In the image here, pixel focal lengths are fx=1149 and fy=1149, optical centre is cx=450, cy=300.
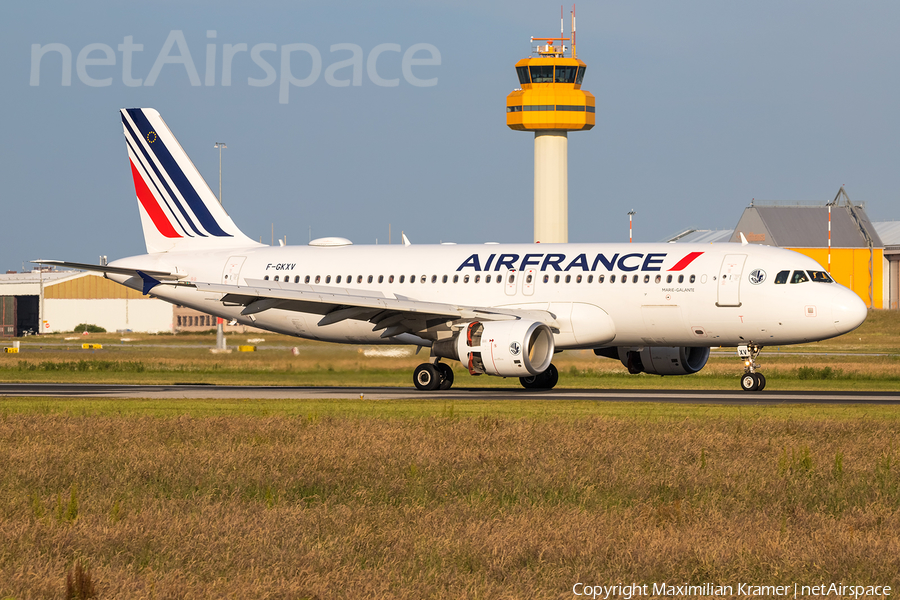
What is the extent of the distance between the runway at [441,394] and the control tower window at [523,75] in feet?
234

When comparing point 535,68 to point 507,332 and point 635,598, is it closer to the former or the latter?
point 507,332

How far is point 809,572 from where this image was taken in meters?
9.99

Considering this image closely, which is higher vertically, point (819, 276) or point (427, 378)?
point (819, 276)

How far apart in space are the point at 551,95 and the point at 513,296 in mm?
71345

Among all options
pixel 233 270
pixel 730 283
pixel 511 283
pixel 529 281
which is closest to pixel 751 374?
pixel 730 283

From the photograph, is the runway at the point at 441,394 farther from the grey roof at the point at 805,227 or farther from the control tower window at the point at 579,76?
the grey roof at the point at 805,227

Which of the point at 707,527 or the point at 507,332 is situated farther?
the point at 507,332

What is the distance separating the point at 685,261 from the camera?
30.9 meters

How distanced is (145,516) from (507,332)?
18.1m

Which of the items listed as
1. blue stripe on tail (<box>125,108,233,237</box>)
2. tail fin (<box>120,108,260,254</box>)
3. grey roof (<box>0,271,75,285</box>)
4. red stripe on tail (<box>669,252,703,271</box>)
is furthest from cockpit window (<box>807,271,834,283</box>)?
grey roof (<box>0,271,75,285</box>)

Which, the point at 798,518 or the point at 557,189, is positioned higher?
the point at 557,189

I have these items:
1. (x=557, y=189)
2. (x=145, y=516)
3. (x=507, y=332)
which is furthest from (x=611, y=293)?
(x=557, y=189)

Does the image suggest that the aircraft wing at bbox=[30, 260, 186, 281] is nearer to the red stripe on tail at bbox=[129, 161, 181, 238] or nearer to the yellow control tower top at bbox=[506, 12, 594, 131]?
the red stripe on tail at bbox=[129, 161, 181, 238]

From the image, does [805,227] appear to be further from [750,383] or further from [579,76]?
[750,383]
